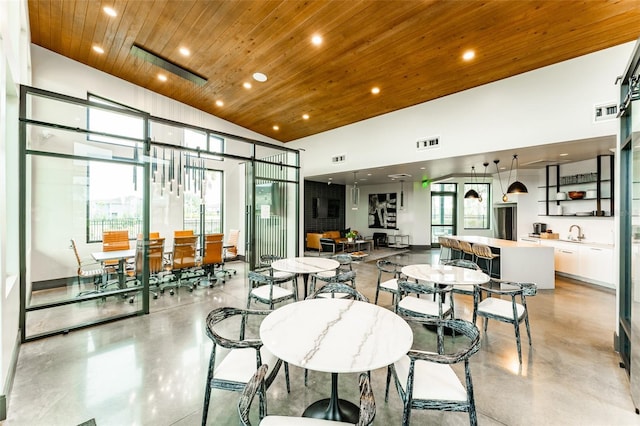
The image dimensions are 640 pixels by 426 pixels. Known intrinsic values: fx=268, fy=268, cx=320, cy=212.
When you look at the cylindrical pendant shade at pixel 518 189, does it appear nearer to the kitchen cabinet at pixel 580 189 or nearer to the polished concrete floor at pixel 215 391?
the kitchen cabinet at pixel 580 189

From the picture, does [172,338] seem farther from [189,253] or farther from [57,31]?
[57,31]

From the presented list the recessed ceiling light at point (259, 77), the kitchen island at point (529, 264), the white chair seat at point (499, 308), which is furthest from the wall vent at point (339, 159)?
the white chair seat at point (499, 308)

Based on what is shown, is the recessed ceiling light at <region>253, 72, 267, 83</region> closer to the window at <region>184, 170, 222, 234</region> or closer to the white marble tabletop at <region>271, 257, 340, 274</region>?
the window at <region>184, 170, 222, 234</region>

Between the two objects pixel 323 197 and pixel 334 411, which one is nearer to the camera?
pixel 334 411

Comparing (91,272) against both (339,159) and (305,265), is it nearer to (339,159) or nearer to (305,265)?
(305,265)

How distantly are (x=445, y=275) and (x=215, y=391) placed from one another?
2654 mm

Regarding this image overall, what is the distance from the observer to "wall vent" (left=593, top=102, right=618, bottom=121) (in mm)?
3925

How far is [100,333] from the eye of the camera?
3.34 metres

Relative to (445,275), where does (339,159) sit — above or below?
above

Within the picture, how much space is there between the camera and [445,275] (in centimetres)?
317

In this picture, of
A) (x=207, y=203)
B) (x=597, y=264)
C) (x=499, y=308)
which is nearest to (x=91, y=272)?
(x=207, y=203)

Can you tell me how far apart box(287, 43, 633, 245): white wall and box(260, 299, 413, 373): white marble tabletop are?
4.22 m

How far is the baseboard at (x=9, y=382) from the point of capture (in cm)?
196

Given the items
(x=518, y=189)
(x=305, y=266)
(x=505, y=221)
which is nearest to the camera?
(x=305, y=266)
